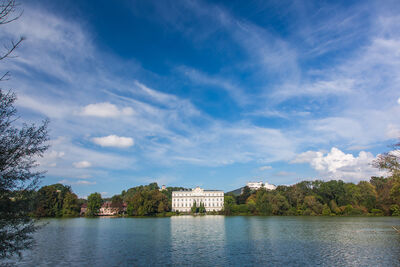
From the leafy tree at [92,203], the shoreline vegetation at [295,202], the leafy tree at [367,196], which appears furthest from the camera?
the leafy tree at [92,203]

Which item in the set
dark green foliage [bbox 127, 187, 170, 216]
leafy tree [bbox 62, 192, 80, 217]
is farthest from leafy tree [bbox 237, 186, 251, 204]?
leafy tree [bbox 62, 192, 80, 217]

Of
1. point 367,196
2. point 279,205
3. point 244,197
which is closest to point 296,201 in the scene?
point 279,205

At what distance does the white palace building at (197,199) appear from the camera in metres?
114

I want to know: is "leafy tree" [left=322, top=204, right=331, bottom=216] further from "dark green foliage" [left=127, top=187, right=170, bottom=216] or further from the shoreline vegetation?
"dark green foliage" [left=127, top=187, right=170, bottom=216]

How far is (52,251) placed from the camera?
20125mm

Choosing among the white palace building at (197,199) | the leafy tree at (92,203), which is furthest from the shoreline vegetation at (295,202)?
the white palace building at (197,199)

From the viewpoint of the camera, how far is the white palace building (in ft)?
375

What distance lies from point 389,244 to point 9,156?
2649 cm

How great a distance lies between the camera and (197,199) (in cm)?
11544

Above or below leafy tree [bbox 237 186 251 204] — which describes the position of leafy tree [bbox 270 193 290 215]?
below

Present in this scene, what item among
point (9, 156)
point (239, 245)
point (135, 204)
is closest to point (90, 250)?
point (239, 245)

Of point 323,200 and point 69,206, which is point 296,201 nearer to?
point 323,200

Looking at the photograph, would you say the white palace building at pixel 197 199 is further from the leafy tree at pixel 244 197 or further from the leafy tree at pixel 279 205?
the leafy tree at pixel 279 205

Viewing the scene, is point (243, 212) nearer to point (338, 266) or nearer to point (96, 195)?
point (96, 195)
